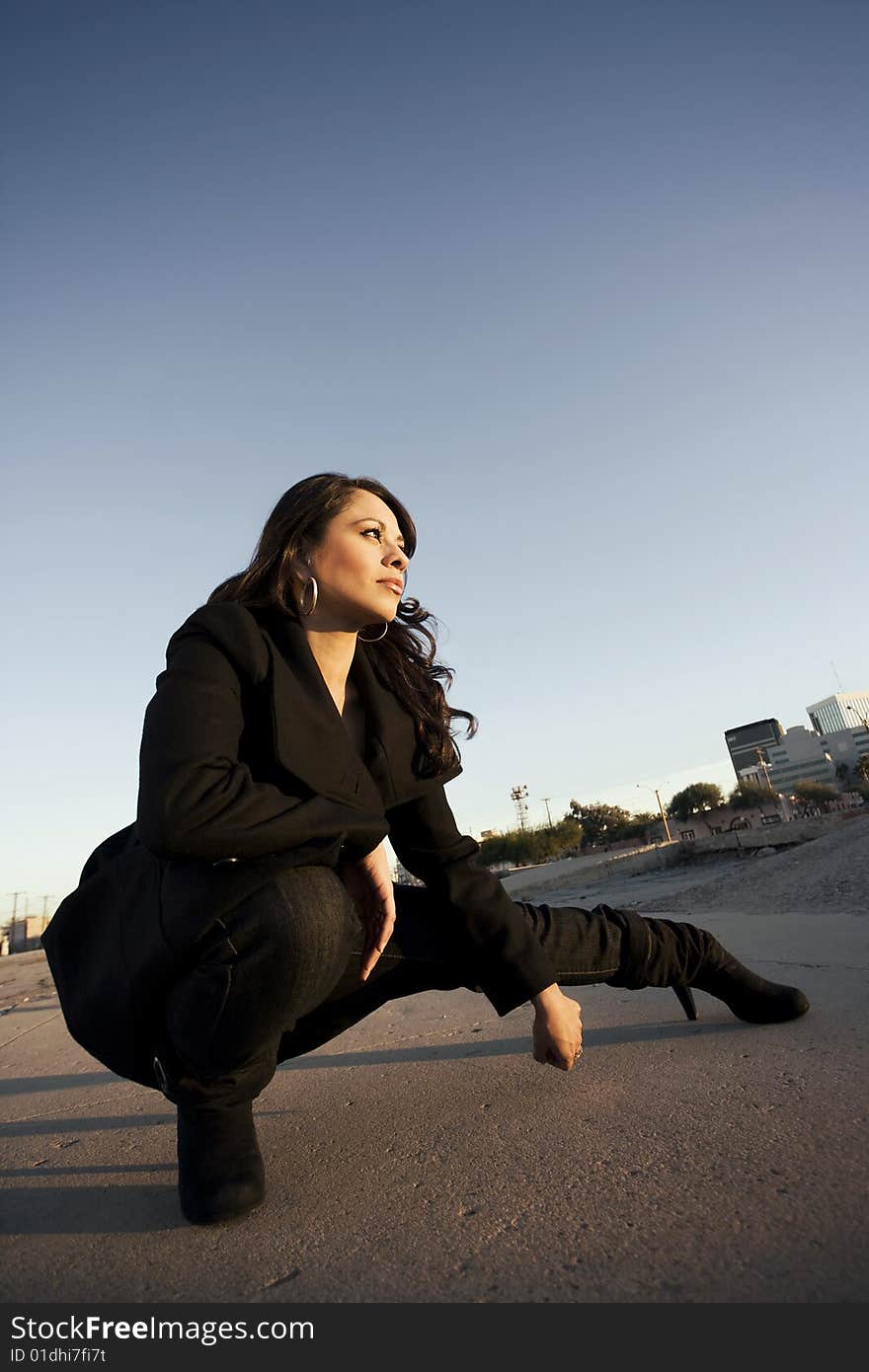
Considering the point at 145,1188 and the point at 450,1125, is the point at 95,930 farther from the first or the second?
the point at 450,1125

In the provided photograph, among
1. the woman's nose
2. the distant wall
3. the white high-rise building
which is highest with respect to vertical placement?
the white high-rise building

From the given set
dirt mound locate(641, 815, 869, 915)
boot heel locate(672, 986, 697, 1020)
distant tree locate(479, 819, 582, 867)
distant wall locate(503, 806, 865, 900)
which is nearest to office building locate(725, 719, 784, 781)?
distant tree locate(479, 819, 582, 867)

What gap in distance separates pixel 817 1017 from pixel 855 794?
74.0 metres

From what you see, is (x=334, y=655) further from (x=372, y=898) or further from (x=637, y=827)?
(x=637, y=827)

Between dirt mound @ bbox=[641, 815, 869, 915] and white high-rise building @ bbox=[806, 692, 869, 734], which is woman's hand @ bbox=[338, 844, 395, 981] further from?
white high-rise building @ bbox=[806, 692, 869, 734]

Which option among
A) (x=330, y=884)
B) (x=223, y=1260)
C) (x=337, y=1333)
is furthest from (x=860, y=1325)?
(x=330, y=884)

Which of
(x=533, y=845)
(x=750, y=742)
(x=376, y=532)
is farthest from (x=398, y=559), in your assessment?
(x=750, y=742)

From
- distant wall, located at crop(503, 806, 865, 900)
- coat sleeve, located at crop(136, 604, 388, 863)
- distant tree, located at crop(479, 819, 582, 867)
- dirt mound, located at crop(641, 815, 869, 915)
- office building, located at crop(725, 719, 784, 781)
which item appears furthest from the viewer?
office building, located at crop(725, 719, 784, 781)

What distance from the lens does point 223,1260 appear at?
105cm

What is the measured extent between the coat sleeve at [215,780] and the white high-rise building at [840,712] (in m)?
206

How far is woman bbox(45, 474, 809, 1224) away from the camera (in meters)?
1.28

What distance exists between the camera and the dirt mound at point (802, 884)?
4.97m

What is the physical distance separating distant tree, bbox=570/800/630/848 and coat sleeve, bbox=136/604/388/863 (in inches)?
2851

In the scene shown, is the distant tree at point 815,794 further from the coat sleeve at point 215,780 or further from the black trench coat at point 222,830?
the coat sleeve at point 215,780
